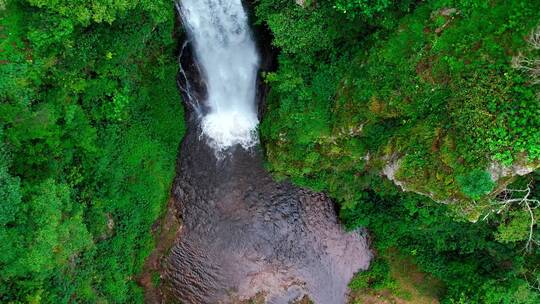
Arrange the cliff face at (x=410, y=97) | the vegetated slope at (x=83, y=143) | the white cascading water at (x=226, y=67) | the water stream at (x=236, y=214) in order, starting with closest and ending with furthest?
the cliff face at (x=410, y=97), the vegetated slope at (x=83, y=143), the white cascading water at (x=226, y=67), the water stream at (x=236, y=214)

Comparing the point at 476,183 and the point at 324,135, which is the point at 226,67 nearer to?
the point at 324,135

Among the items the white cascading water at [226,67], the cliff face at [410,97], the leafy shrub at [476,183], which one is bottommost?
the leafy shrub at [476,183]

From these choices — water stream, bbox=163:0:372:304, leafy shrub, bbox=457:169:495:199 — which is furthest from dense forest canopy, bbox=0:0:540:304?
water stream, bbox=163:0:372:304

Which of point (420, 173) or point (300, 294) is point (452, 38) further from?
point (300, 294)

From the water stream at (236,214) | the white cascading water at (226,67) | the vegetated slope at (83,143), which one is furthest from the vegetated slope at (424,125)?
the vegetated slope at (83,143)

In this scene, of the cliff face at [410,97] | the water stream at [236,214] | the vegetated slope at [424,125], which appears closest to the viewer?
the cliff face at [410,97]

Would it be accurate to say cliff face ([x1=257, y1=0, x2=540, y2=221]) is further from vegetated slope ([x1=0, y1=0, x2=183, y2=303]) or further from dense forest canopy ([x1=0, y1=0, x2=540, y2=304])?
vegetated slope ([x1=0, y1=0, x2=183, y2=303])

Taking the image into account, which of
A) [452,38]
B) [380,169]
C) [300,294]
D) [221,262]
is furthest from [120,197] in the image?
[452,38]

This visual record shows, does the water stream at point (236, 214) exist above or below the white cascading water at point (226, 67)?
below

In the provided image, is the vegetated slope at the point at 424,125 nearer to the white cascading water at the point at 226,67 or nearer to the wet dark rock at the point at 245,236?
the wet dark rock at the point at 245,236
